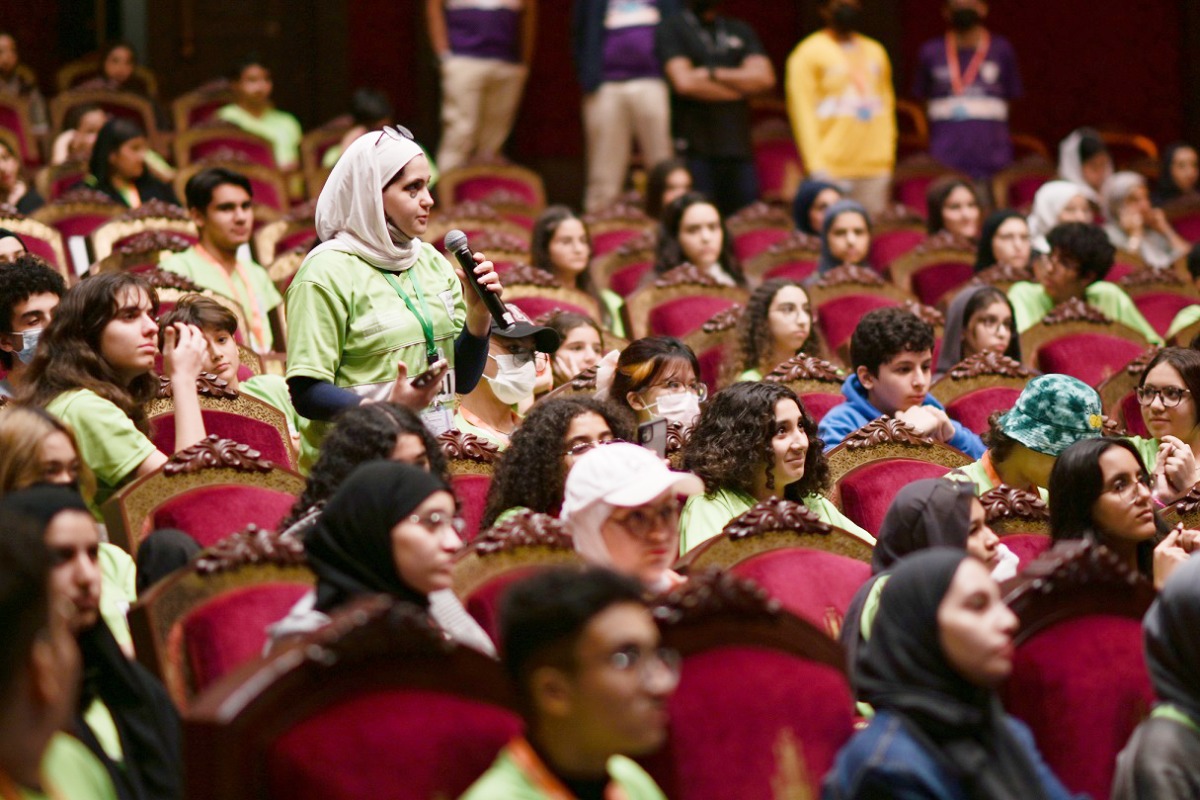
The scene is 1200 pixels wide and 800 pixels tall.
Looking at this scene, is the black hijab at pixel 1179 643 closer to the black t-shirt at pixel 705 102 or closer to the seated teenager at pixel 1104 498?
the seated teenager at pixel 1104 498

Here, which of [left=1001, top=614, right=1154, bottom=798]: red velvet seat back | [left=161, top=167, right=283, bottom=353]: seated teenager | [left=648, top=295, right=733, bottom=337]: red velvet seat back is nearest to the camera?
[left=1001, top=614, right=1154, bottom=798]: red velvet seat back

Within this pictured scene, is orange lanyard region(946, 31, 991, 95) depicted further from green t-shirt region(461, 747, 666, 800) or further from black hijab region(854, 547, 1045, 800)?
green t-shirt region(461, 747, 666, 800)

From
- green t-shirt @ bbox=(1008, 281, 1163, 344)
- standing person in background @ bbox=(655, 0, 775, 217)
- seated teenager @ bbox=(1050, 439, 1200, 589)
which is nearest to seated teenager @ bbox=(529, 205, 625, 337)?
green t-shirt @ bbox=(1008, 281, 1163, 344)

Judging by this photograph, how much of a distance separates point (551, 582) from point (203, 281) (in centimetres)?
291

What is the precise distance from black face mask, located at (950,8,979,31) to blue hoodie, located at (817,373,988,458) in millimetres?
3907

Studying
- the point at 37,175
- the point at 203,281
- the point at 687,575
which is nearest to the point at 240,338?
the point at 203,281

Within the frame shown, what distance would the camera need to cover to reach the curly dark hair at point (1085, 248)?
5082 mm

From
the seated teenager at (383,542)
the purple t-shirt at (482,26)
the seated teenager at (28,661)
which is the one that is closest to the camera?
the seated teenager at (28,661)

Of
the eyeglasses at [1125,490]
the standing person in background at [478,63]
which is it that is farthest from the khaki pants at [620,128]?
the eyeglasses at [1125,490]

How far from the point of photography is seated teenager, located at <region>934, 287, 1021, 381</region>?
14.7ft

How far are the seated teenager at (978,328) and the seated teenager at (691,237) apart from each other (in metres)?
0.92

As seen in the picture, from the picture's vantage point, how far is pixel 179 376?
3.06 m

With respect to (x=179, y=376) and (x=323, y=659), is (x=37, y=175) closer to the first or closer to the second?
(x=179, y=376)

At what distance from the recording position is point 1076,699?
219 cm
